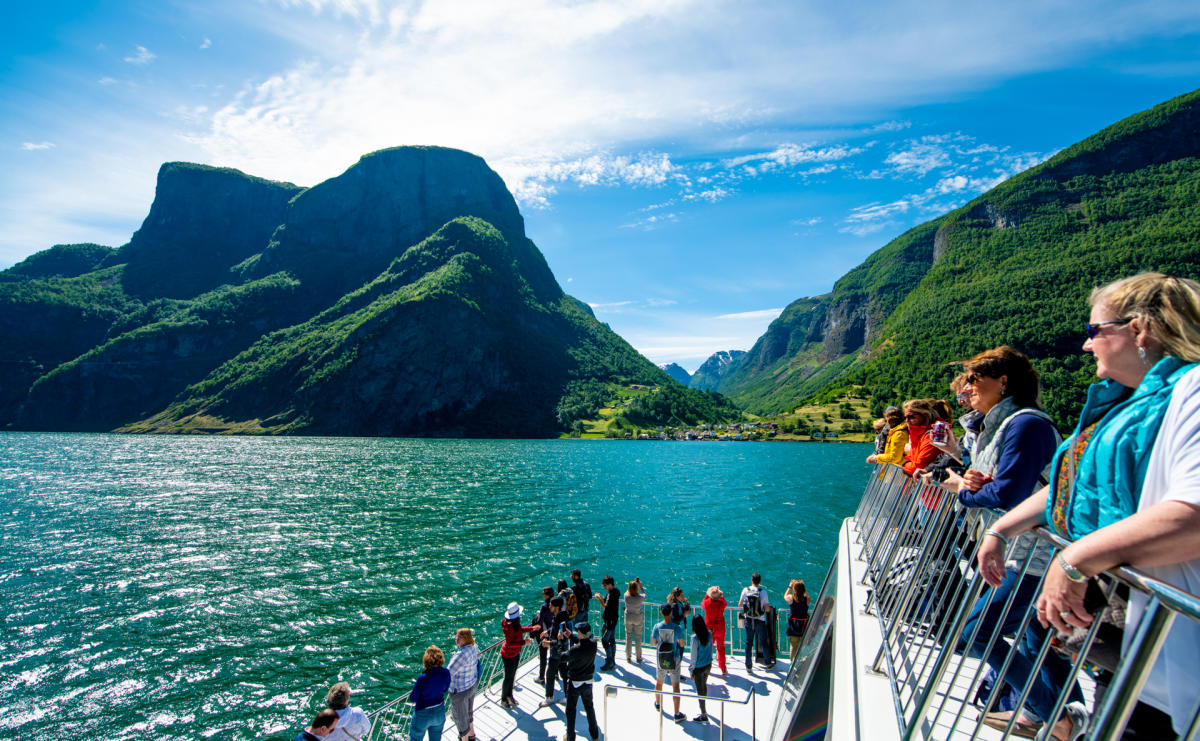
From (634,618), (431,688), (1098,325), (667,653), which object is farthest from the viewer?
(634,618)

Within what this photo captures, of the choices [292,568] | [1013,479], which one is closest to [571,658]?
[1013,479]

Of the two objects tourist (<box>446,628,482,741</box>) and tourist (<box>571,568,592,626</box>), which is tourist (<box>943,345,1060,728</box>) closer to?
tourist (<box>446,628,482,741</box>)

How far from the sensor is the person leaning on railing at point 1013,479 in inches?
137

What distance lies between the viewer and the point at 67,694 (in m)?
15.1

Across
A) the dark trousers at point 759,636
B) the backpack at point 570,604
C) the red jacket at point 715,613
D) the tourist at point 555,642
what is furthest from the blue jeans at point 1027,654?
the dark trousers at point 759,636

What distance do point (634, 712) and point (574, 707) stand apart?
2.00 metres

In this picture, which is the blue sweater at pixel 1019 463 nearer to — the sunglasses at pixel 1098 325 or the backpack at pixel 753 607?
the sunglasses at pixel 1098 325

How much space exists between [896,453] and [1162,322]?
202 inches

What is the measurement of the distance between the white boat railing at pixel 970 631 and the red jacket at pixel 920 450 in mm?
198

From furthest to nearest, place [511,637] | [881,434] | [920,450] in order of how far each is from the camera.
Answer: [511,637]
[881,434]
[920,450]

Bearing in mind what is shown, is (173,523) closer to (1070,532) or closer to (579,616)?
(579,616)

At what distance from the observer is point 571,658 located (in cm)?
920

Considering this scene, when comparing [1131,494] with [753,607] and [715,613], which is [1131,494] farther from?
[753,607]

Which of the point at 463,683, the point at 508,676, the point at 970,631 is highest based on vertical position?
the point at 970,631
